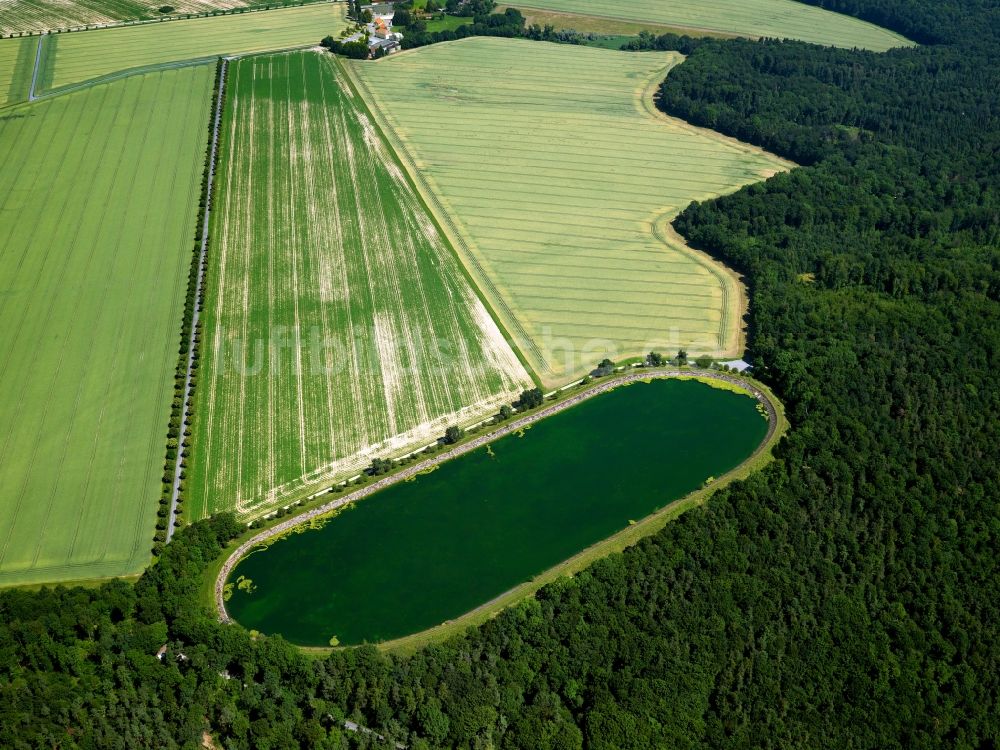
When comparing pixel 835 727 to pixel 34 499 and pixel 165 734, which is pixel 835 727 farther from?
pixel 34 499

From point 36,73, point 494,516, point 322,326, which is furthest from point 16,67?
point 494,516

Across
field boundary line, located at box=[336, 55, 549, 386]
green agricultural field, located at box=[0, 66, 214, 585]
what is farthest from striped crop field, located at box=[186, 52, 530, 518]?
green agricultural field, located at box=[0, 66, 214, 585]

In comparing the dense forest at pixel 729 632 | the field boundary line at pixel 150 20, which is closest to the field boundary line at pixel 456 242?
the dense forest at pixel 729 632

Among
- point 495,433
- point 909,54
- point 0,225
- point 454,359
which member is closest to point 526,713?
point 495,433

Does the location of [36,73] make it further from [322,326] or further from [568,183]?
[568,183]

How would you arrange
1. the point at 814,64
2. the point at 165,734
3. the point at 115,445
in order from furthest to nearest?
1. the point at 814,64
2. the point at 115,445
3. the point at 165,734

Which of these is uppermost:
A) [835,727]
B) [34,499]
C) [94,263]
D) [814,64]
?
[814,64]

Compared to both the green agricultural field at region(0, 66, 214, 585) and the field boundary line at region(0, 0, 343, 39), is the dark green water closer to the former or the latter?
the green agricultural field at region(0, 66, 214, 585)
